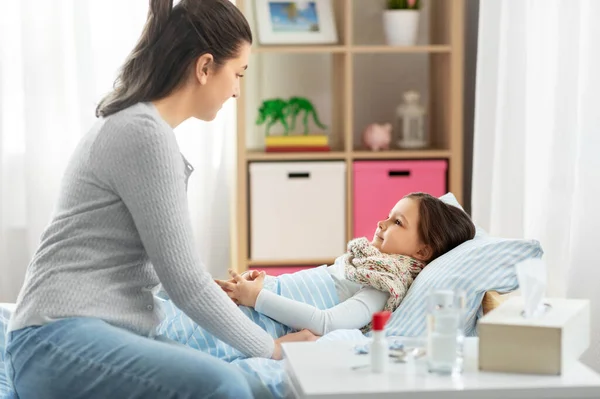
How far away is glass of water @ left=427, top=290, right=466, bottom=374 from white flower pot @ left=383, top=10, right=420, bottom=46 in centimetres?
223

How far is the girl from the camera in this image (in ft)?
6.86

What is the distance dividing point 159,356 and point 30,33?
7.78 feet

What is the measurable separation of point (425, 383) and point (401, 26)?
2.36m

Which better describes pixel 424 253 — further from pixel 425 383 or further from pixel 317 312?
pixel 425 383

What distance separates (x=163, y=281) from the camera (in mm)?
1715

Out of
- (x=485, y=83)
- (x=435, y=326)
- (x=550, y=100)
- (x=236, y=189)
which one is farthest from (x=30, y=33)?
(x=435, y=326)

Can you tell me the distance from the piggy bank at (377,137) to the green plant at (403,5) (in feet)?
1.42

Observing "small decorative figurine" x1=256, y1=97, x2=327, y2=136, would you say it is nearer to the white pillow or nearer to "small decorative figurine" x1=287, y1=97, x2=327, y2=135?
"small decorative figurine" x1=287, y1=97, x2=327, y2=135

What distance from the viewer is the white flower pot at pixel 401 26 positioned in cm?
362

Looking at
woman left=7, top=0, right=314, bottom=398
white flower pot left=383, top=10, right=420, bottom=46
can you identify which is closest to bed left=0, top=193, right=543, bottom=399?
woman left=7, top=0, right=314, bottom=398

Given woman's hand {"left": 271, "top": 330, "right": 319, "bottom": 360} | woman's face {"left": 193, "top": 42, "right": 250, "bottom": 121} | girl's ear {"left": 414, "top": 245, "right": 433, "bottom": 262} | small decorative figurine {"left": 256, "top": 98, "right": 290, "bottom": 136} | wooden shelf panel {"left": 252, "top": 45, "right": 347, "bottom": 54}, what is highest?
wooden shelf panel {"left": 252, "top": 45, "right": 347, "bottom": 54}

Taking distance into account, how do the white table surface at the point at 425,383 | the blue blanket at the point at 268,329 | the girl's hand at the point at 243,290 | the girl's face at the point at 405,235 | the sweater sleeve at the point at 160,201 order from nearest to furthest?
1. the white table surface at the point at 425,383
2. the sweater sleeve at the point at 160,201
3. the blue blanket at the point at 268,329
4. the girl's hand at the point at 243,290
5. the girl's face at the point at 405,235

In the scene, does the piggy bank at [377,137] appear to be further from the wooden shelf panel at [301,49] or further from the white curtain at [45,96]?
the white curtain at [45,96]

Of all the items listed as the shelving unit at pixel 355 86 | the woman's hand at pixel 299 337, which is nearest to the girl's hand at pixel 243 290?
the woman's hand at pixel 299 337
